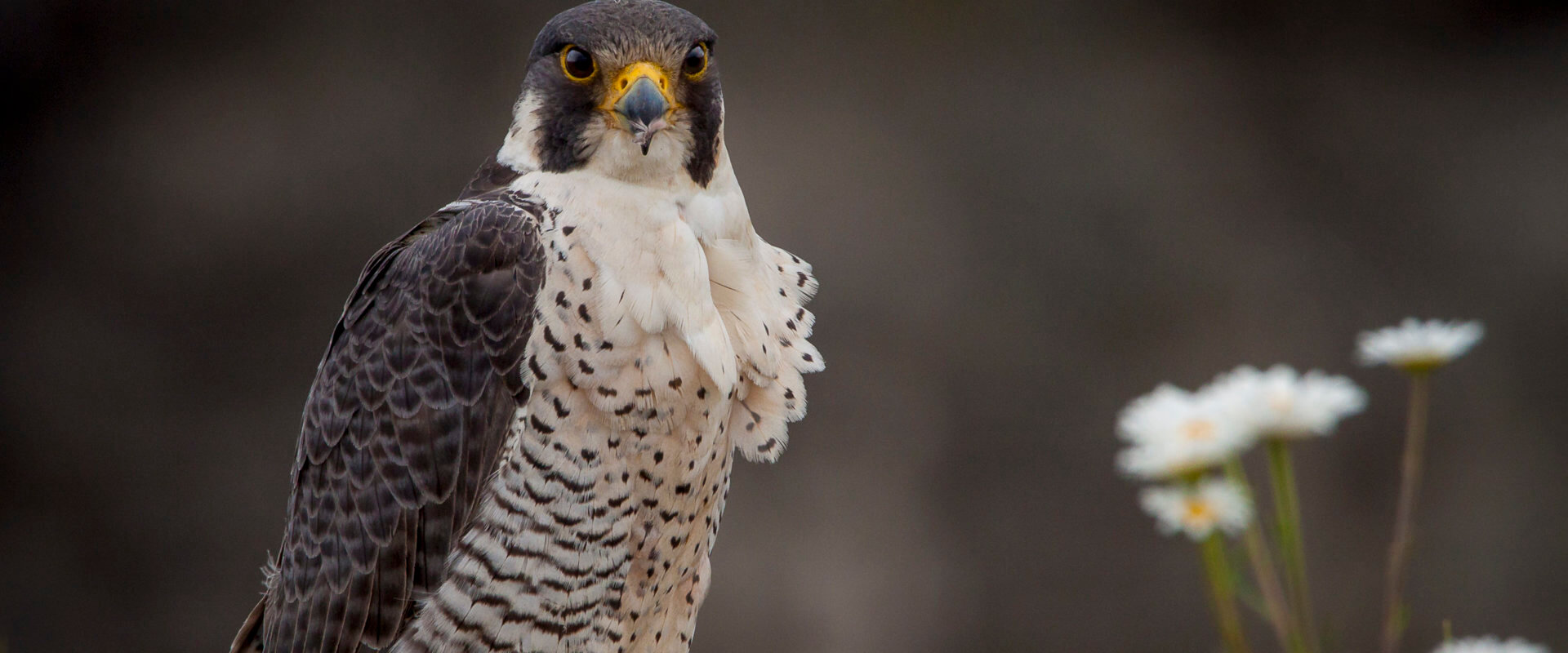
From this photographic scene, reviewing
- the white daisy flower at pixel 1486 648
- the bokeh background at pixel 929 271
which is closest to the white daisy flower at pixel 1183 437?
the white daisy flower at pixel 1486 648

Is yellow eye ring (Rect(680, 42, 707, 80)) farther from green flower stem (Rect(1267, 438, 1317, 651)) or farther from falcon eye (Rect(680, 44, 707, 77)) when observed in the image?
green flower stem (Rect(1267, 438, 1317, 651))

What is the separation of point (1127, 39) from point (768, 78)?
1.32 m

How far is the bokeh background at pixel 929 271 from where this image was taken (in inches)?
173

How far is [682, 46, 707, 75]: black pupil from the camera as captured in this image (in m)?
1.88

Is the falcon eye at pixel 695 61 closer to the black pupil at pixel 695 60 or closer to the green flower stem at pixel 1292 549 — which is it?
the black pupil at pixel 695 60

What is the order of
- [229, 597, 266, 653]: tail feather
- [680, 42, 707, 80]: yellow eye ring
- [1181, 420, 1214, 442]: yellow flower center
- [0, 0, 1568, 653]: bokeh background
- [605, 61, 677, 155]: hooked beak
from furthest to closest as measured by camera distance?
[0, 0, 1568, 653]: bokeh background → [229, 597, 266, 653]: tail feather → [680, 42, 707, 80]: yellow eye ring → [605, 61, 677, 155]: hooked beak → [1181, 420, 1214, 442]: yellow flower center

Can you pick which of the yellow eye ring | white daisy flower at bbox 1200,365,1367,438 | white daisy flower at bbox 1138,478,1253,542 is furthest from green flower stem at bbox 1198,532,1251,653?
the yellow eye ring

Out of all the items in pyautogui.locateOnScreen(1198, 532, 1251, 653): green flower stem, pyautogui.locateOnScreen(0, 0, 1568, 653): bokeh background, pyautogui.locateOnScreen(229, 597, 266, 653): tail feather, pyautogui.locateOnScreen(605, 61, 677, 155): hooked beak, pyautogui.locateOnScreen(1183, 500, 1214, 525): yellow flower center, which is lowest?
pyautogui.locateOnScreen(229, 597, 266, 653): tail feather

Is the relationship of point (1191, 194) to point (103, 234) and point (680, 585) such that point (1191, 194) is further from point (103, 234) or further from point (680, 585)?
point (103, 234)

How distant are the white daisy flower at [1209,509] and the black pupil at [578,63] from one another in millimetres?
1019

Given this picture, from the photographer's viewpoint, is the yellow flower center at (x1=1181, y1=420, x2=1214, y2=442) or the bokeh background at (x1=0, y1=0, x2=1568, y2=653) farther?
the bokeh background at (x1=0, y1=0, x2=1568, y2=653)

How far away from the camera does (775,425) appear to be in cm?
200

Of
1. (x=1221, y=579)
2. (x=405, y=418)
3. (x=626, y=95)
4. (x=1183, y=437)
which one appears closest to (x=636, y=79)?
(x=626, y=95)

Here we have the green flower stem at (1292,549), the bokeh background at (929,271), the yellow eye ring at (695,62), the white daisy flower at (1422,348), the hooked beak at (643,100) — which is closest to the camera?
the green flower stem at (1292,549)
